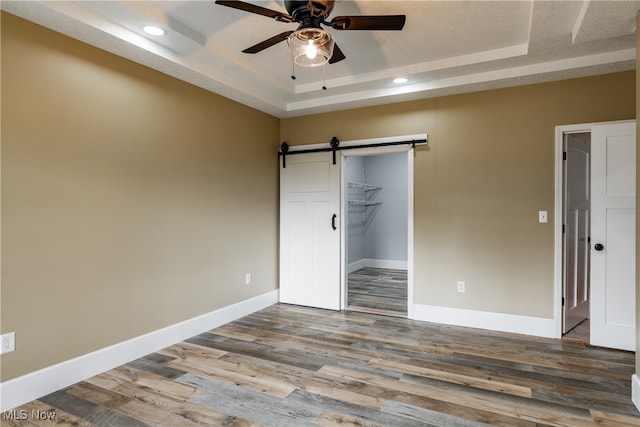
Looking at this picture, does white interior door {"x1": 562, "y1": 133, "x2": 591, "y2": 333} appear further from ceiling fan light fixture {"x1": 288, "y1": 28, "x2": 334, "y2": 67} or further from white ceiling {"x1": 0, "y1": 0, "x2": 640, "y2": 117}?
ceiling fan light fixture {"x1": 288, "y1": 28, "x2": 334, "y2": 67}

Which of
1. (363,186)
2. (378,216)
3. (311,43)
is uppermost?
(311,43)

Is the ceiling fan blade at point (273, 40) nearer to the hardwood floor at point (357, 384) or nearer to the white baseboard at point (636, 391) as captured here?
the hardwood floor at point (357, 384)

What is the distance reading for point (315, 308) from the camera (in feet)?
14.9

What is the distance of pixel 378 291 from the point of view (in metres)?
5.39

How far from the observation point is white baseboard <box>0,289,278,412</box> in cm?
226

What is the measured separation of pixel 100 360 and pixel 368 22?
3060 millimetres

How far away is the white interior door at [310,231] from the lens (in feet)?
14.6

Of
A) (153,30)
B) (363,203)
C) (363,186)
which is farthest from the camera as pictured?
(363,203)

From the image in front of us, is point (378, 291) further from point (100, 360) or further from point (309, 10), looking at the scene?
point (309, 10)

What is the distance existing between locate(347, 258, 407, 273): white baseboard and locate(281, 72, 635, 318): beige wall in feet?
10.4

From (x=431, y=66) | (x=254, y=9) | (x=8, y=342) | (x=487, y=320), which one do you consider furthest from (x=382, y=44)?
(x=8, y=342)

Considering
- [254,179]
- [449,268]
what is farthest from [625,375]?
[254,179]

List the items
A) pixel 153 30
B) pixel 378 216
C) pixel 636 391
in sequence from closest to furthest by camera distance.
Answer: pixel 636 391 → pixel 153 30 → pixel 378 216

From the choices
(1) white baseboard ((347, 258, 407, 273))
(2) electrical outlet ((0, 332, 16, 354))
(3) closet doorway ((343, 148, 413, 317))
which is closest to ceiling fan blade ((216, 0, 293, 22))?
(2) electrical outlet ((0, 332, 16, 354))
